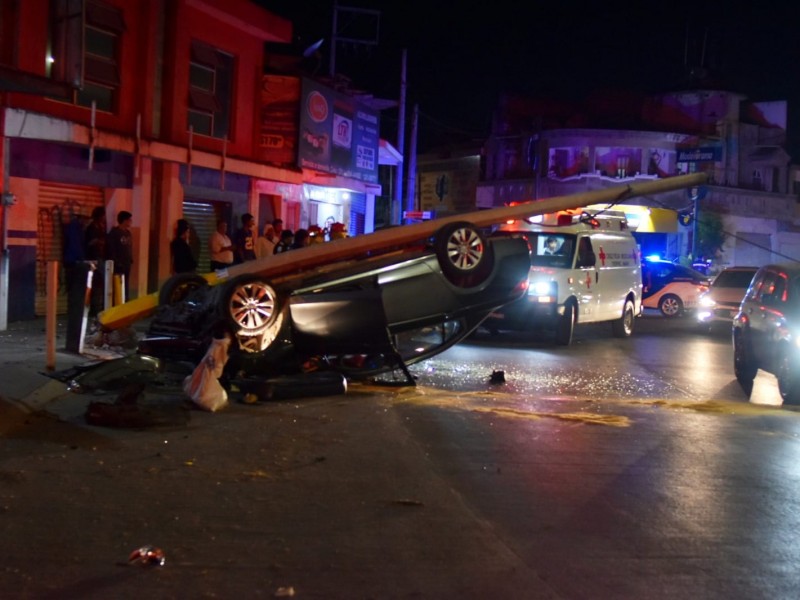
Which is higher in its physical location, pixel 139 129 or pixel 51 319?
pixel 139 129

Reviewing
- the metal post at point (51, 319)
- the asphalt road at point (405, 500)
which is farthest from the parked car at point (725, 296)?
the metal post at point (51, 319)

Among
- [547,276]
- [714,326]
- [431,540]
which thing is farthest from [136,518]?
[714,326]

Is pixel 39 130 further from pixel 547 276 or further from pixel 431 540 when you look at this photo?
pixel 431 540

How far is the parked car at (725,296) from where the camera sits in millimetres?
20906

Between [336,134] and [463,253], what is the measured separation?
605 inches

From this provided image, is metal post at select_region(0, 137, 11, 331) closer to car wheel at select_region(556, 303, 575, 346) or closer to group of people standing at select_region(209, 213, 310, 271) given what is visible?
group of people standing at select_region(209, 213, 310, 271)

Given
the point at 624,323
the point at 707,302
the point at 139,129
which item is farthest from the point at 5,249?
the point at 707,302

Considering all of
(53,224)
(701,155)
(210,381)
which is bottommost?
(210,381)

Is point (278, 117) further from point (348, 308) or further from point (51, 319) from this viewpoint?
point (348, 308)

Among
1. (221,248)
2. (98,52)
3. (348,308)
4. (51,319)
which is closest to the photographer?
(348,308)

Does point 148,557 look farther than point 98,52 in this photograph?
No

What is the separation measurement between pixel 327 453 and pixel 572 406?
368cm

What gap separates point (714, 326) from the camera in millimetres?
22938

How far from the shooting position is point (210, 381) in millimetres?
8789
